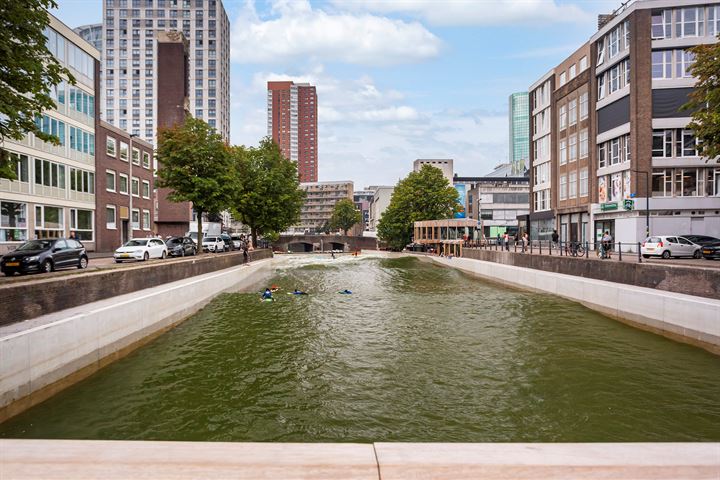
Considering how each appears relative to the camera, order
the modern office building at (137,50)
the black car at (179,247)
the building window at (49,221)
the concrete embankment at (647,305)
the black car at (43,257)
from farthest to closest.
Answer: the modern office building at (137,50) < the black car at (179,247) < the building window at (49,221) < the black car at (43,257) < the concrete embankment at (647,305)

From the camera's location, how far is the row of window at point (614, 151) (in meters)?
40.2

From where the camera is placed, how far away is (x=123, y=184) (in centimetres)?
4619

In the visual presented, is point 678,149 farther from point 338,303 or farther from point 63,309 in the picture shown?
point 63,309

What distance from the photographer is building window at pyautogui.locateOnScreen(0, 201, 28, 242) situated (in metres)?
30.2

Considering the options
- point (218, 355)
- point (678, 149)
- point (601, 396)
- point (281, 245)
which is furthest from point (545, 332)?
point (281, 245)

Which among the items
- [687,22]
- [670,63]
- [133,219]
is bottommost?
[133,219]

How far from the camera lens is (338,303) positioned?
23516mm

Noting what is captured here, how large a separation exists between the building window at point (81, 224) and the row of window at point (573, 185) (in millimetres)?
48282

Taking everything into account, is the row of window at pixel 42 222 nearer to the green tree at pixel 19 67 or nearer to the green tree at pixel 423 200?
the green tree at pixel 19 67

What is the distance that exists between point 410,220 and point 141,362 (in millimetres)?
62317

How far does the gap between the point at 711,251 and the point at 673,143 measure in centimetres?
1633

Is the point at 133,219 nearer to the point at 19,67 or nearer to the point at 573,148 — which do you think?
the point at 19,67

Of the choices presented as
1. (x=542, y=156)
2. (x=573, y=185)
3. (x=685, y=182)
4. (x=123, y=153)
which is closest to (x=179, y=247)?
(x=123, y=153)

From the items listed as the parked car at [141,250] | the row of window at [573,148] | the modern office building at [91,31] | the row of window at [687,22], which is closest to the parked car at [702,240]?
the row of window at [687,22]
